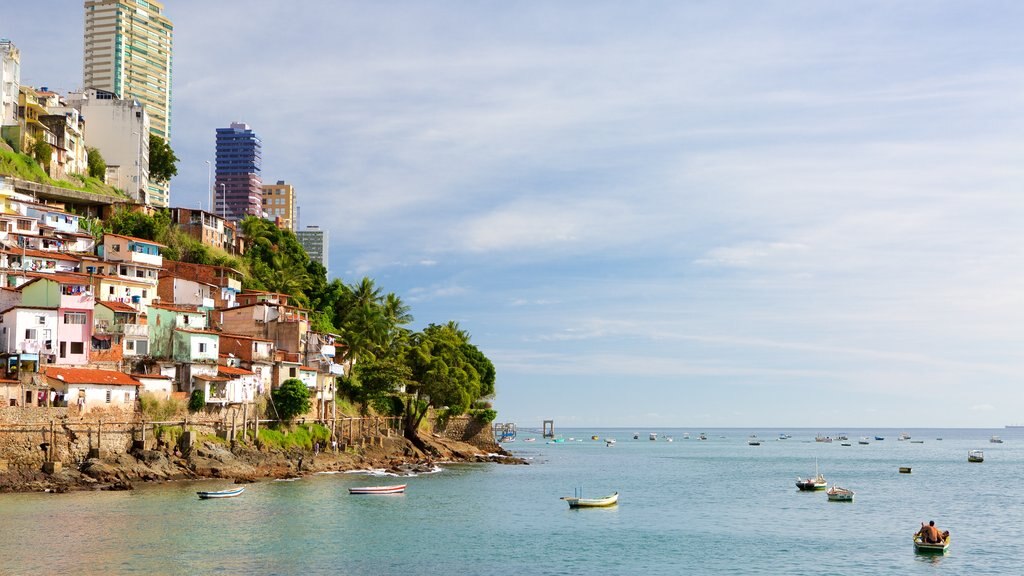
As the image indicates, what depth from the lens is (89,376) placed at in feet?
262

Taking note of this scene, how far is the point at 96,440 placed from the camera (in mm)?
78000

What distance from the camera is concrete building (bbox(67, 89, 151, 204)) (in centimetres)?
13912

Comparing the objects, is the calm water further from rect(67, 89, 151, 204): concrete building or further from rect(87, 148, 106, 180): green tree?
rect(67, 89, 151, 204): concrete building

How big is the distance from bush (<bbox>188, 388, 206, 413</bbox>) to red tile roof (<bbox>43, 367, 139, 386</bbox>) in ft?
20.6

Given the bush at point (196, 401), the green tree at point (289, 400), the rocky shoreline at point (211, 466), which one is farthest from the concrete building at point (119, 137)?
the bush at point (196, 401)

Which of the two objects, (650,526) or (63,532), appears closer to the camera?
(63,532)

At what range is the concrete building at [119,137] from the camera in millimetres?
139125

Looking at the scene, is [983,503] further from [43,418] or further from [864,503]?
[43,418]

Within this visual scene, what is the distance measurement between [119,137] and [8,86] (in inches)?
806

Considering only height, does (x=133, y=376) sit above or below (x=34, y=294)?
below

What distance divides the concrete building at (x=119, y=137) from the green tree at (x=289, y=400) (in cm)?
5220

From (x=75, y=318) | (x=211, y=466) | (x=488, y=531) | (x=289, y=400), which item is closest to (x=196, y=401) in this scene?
(x=211, y=466)

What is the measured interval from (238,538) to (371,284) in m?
85.8

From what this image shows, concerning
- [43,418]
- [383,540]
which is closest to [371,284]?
[43,418]
